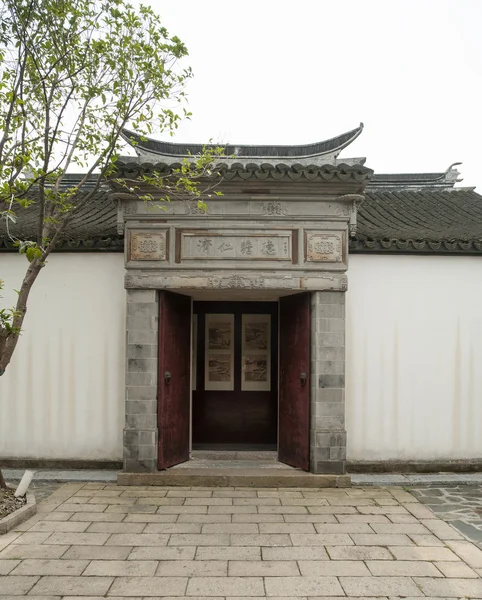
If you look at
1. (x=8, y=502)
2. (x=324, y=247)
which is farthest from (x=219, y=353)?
(x=8, y=502)

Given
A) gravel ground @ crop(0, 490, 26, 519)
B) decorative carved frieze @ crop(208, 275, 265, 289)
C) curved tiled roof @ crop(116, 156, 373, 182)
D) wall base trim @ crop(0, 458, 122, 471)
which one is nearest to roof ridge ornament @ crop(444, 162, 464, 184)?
curved tiled roof @ crop(116, 156, 373, 182)

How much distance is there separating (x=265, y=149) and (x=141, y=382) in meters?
4.68

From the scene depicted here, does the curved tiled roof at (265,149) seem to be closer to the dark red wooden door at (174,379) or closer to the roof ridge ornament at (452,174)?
the dark red wooden door at (174,379)

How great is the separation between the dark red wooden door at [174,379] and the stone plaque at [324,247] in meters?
1.99

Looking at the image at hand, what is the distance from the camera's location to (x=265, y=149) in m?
8.74

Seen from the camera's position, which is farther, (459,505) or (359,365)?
(359,365)

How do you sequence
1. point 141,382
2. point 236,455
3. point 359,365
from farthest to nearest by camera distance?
point 236,455 < point 359,365 < point 141,382

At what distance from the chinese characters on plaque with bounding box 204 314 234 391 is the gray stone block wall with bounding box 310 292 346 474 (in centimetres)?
194

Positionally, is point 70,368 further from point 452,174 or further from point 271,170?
point 452,174

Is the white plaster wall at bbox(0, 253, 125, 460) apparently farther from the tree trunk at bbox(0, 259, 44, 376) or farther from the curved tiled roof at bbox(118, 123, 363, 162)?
the curved tiled roof at bbox(118, 123, 363, 162)

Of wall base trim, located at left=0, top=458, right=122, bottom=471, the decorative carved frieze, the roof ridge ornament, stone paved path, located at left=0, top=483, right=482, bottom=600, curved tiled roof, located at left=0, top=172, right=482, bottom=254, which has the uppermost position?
the roof ridge ornament

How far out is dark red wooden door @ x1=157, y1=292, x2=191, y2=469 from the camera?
261 inches

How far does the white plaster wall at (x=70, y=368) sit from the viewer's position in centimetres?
689

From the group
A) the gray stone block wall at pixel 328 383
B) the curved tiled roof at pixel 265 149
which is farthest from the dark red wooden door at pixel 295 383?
the curved tiled roof at pixel 265 149
